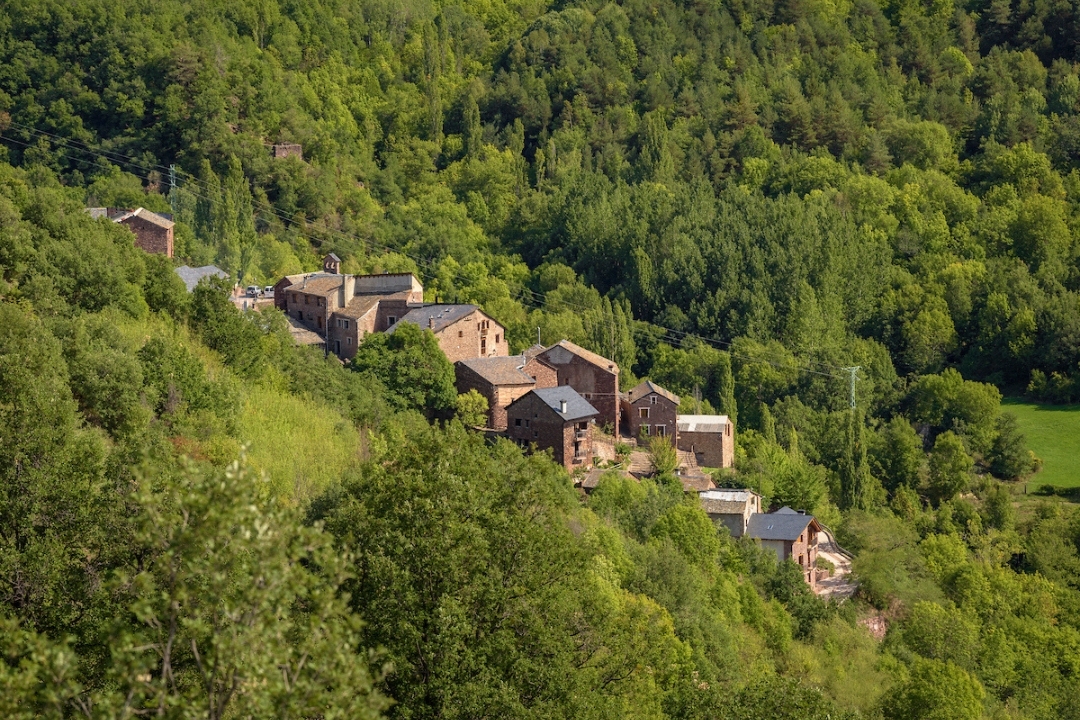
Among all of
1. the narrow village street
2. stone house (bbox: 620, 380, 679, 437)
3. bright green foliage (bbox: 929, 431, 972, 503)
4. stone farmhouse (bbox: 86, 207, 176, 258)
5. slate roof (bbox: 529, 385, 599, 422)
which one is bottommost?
the narrow village street

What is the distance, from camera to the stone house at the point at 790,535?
45116 millimetres

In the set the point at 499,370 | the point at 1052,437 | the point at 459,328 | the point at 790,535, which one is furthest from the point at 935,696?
the point at 1052,437

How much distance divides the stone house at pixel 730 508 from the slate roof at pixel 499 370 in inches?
275

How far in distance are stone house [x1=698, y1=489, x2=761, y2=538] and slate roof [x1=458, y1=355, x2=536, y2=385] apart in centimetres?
698

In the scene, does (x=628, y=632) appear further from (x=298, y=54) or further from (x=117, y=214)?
(x=298, y=54)

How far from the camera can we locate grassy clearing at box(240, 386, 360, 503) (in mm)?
29594

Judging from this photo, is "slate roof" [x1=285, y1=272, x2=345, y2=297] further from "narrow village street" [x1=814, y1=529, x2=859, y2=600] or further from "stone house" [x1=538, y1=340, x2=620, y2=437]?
"narrow village street" [x1=814, y1=529, x2=859, y2=600]

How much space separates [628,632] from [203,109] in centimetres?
5931

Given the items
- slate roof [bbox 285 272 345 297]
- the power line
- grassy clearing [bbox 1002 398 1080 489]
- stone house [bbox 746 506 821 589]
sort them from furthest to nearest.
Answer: the power line
grassy clearing [bbox 1002 398 1080 489]
slate roof [bbox 285 272 345 297]
stone house [bbox 746 506 821 589]

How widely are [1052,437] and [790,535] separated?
2465 centimetres

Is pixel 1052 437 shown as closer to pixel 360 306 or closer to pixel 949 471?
pixel 949 471

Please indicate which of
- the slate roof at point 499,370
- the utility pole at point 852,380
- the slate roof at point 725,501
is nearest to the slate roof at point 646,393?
the slate roof at point 499,370

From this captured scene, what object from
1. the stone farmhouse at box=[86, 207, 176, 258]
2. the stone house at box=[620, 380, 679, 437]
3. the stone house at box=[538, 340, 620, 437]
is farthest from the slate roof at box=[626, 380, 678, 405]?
the stone farmhouse at box=[86, 207, 176, 258]

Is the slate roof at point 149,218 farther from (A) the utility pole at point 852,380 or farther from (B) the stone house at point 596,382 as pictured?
(A) the utility pole at point 852,380
